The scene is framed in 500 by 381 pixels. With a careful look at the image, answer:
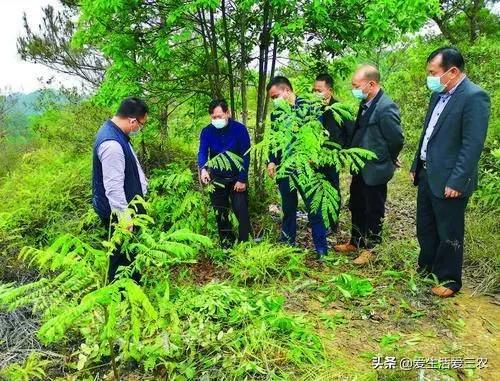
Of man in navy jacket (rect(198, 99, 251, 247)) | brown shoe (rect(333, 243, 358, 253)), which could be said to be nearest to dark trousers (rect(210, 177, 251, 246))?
man in navy jacket (rect(198, 99, 251, 247))

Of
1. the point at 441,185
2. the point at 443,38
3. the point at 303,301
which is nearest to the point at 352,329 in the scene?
the point at 303,301

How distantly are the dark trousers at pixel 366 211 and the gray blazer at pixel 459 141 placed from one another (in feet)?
2.78

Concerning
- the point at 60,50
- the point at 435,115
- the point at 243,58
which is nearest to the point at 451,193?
the point at 435,115

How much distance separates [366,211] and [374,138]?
0.77 metres

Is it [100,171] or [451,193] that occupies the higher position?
[100,171]

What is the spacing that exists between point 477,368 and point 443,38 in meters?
11.1

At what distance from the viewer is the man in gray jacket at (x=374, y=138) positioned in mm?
4156

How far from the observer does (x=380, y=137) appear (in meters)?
4.22

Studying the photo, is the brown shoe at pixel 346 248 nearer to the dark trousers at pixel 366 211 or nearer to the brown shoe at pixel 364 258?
the dark trousers at pixel 366 211

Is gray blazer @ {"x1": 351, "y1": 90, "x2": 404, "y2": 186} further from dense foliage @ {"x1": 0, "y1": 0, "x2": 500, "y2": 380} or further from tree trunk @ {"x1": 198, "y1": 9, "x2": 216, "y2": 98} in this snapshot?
tree trunk @ {"x1": 198, "y1": 9, "x2": 216, "y2": 98}

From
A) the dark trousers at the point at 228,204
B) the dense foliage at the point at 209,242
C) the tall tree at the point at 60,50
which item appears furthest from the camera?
the tall tree at the point at 60,50

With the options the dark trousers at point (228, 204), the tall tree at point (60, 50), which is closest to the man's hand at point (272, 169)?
the dark trousers at point (228, 204)

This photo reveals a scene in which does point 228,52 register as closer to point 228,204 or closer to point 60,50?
point 228,204

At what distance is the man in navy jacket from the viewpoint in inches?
175
